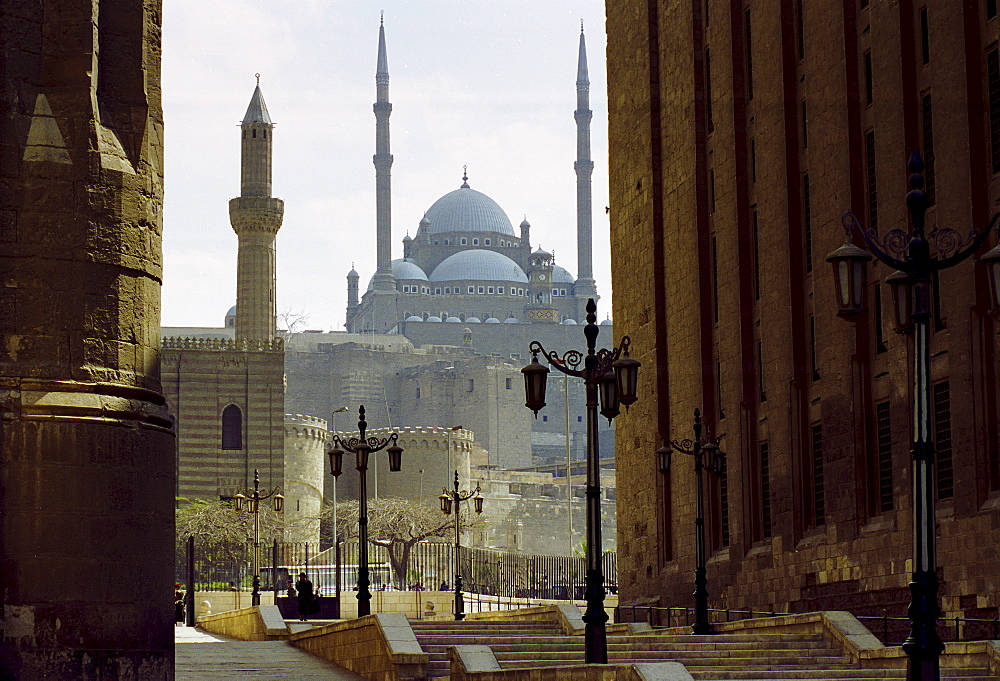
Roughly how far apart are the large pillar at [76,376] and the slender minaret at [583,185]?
115 metres

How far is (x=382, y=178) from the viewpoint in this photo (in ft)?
400

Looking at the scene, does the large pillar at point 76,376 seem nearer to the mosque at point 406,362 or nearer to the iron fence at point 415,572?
the iron fence at point 415,572

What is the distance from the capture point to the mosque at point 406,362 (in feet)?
220

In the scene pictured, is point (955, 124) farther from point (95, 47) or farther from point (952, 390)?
point (95, 47)

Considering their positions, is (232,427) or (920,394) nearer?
(920,394)

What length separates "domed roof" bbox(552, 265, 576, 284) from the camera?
457 feet

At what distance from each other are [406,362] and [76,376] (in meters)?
104

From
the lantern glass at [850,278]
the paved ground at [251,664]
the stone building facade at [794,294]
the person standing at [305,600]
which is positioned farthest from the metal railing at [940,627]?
the person standing at [305,600]

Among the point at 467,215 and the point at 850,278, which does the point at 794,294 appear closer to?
the point at 850,278

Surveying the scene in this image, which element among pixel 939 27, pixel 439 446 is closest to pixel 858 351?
pixel 939 27

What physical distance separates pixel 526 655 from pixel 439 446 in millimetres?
64597

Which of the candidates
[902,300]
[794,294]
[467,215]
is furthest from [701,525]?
[467,215]

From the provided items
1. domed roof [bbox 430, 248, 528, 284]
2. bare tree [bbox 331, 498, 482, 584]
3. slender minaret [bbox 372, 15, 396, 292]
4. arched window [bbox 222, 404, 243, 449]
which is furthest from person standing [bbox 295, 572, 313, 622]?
domed roof [bbox 430, 248, 528, 284]

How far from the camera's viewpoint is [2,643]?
9766mm
